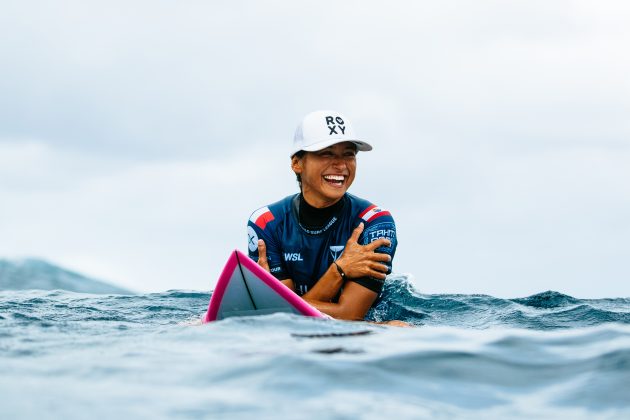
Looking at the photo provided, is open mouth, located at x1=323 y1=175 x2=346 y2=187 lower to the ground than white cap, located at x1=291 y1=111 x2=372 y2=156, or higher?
lower

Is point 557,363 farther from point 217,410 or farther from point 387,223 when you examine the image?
point 387,223

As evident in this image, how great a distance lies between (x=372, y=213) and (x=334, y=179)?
53 cm

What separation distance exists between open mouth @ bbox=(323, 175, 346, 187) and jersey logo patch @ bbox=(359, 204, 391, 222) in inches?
16.6

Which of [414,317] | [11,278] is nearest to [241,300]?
[414,317]

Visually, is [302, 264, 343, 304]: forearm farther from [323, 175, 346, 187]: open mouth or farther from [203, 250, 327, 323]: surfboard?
[323, 175, 346, 187]: open mouth

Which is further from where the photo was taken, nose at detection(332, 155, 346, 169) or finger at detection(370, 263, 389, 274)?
nose at detection(332, 155, 346, 169)

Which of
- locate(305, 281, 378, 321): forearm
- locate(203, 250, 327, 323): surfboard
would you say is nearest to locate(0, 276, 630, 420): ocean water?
locate(203, 250, 327, 323): surfboard

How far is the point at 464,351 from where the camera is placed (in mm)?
5301

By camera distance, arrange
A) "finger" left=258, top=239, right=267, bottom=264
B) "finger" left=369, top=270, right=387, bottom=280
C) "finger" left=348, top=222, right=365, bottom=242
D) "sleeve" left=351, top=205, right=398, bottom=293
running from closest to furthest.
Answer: "finger" left=369, top=270, right=387, bottom=280 < "finger" left=348, top=222, right=365, bottom=242 < "sleeve" left=351, top=205, right=398, bottom=293 < "finger" left=258, top=239, right=267, bottom=264

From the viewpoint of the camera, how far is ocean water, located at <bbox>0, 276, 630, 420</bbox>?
4148mm

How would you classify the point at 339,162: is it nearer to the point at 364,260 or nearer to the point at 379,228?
the point at 379,228

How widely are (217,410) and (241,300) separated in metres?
2.83

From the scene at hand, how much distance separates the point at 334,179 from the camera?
7699 mm

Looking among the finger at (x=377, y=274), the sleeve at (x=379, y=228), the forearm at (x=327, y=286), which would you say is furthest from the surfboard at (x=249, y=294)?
the sleeve at (x=379, y=228)
